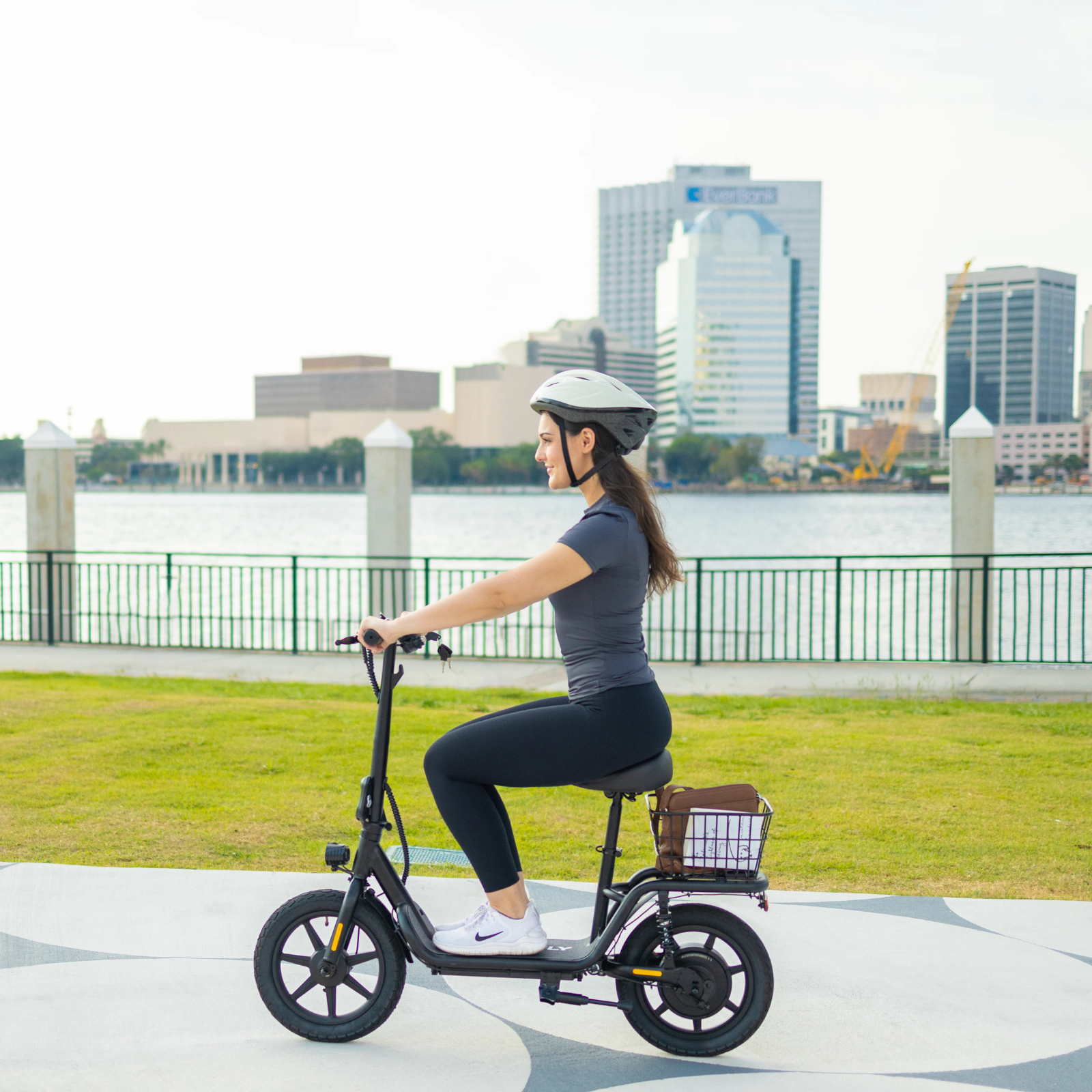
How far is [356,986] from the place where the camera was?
11.7ft

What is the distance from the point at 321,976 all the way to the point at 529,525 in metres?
82.4

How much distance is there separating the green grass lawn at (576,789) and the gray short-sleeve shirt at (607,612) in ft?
7.78

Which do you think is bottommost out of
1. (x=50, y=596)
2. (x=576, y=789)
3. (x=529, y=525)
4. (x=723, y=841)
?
(x=529, y=525)

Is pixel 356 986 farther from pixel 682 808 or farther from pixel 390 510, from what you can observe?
pixel 390 510

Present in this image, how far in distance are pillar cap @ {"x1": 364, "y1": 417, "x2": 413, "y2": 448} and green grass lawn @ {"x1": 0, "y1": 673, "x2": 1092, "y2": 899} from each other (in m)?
5.78

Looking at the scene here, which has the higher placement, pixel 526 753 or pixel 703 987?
pixel 526 753

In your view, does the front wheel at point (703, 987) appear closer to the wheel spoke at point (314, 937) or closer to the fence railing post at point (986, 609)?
the wheel spoke at point (314, 937)

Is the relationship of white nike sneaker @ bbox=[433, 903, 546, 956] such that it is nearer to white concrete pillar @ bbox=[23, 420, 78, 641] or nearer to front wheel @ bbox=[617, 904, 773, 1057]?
front wheel @ bbox=[617, 904, 773, 1057]

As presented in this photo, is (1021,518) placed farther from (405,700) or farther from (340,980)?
(340,980)

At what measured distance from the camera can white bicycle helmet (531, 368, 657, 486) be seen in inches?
133

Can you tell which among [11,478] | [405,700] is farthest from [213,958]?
[11,478]

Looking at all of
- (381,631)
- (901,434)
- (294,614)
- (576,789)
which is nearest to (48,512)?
(294,614)

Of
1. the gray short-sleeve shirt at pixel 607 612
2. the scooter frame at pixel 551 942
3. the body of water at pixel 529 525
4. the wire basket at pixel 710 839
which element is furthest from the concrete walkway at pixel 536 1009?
the body of water at pixel 529 525

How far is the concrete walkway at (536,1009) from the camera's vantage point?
340cm
